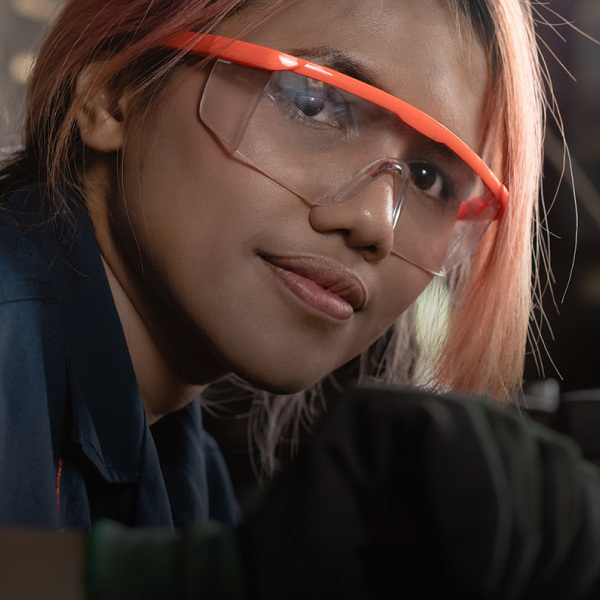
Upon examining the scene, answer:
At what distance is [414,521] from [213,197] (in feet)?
1.60

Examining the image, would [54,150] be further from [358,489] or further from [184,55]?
[358,489]

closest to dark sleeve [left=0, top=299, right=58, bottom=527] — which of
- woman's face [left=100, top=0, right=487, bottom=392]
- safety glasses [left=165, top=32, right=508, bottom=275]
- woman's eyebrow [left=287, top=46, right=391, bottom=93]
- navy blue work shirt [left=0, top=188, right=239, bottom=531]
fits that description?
navy blue work shirt [left=0, top=188, right=239, bottom=531]

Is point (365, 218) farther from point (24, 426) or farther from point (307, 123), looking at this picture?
point (24, 426)

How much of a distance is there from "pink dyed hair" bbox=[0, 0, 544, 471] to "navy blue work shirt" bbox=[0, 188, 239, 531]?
0.10m

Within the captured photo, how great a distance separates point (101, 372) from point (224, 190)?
0.25 m

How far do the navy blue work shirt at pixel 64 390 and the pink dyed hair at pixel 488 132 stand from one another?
10cm

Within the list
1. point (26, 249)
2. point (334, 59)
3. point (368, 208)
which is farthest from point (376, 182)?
point (26, 249)

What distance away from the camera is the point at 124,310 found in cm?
89

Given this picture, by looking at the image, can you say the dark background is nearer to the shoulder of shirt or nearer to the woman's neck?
the woman's neck

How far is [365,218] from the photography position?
0.77 meters

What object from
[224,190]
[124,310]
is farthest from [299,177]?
[124,310]

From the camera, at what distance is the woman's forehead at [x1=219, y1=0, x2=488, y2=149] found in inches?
30.7

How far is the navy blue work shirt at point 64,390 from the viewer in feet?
2.07

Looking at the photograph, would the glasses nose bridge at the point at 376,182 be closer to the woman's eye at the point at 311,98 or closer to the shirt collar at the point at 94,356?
the woman's eye at the point at 311,98
